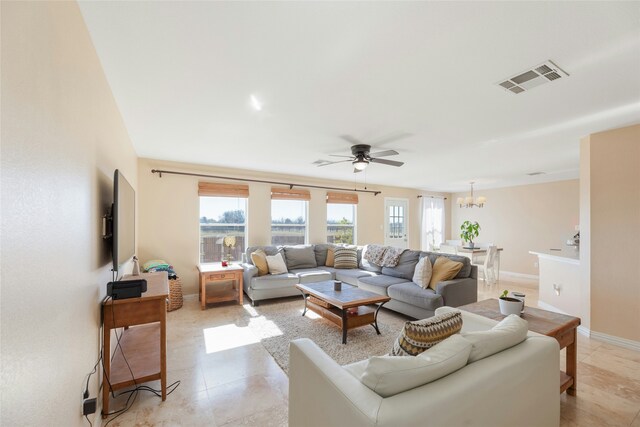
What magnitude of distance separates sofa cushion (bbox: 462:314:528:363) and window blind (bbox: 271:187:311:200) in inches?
181

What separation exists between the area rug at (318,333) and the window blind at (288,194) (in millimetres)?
2294

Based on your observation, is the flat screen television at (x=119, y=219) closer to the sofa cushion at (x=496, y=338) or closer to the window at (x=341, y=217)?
the sofa cushion at (x=496, y=338)

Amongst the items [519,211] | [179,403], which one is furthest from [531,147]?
[179,403]

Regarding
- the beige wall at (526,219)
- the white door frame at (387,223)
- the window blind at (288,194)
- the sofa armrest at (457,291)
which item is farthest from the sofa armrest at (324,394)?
the beige wall at (526,219)

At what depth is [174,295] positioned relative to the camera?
13.5 feet

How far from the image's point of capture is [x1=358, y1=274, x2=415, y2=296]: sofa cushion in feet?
13.3

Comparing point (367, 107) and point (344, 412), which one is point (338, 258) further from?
point (344, 412)

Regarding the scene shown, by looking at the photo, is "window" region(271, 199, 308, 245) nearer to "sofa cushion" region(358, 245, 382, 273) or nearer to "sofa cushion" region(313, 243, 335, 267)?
"sofa cushion" region(313, 243, 335, 267)

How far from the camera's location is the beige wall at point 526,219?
6156mm

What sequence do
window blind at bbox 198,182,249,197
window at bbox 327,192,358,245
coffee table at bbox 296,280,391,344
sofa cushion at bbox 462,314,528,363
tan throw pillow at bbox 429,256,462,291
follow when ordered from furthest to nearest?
window at bbox 327,192,358,245
window blind at bbox 198,182,249,197
tan throw pillow at bbox 429,256,462,291
coffee table at bbox 296,280,391,344
sofa cushion at bbox 462,314,528,363

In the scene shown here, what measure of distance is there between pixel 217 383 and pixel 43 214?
1.94 m

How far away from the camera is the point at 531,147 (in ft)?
12.2

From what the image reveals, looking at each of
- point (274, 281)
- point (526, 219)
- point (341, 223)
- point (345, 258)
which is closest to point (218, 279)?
point (274, 281)

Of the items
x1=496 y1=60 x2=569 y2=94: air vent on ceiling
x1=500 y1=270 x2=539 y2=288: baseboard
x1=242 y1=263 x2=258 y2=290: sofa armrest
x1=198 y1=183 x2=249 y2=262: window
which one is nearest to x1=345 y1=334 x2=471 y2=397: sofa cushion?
x1=496 y1=60 x2=569 y2=94: air vent on ceiling
